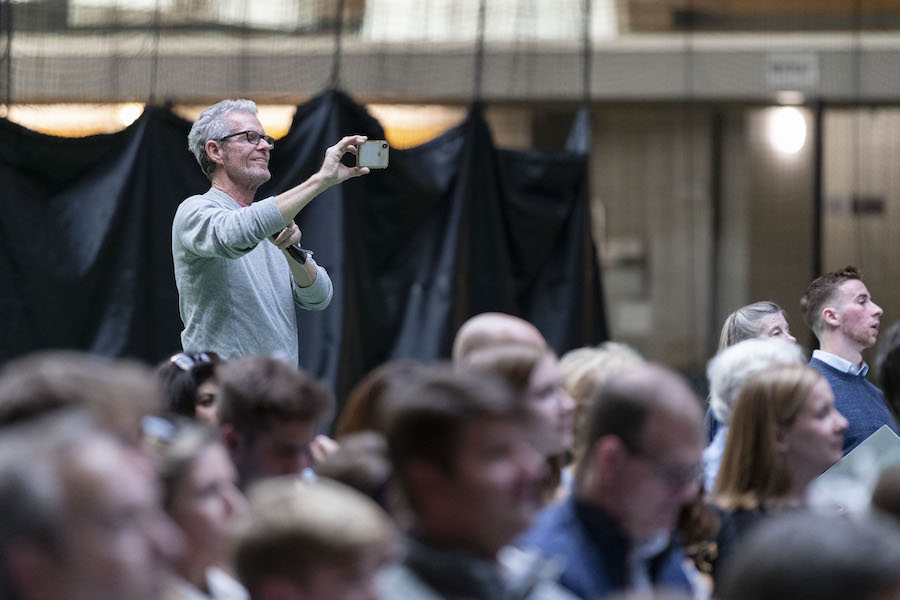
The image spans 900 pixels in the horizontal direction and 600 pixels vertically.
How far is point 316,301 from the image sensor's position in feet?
17.1

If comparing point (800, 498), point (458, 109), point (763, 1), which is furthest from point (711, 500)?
point (763, 1)

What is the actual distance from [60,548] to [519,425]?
0.99 m

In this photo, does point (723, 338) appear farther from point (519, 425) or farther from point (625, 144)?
point (519, 425)

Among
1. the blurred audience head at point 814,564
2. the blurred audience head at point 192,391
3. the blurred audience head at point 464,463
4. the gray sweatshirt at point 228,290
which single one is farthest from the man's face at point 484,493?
the gray sweatshirt at point 228,290

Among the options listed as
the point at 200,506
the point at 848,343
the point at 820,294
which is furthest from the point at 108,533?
the point at 820,294

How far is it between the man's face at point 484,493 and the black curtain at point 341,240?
4.44 metres

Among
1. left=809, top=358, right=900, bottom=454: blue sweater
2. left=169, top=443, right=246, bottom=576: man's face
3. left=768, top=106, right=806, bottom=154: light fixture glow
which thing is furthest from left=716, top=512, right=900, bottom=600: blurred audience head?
left=768, top=106, right=806, bottom=154: light fixture glow

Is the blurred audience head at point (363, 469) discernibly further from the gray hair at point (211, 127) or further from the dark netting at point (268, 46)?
the dark netting at point (268, 46)

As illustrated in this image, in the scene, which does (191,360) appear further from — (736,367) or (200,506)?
(736,367)

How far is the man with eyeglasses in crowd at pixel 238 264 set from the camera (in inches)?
195

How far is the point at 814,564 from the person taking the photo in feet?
6.66

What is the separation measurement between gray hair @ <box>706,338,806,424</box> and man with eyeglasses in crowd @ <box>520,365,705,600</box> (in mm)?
1350

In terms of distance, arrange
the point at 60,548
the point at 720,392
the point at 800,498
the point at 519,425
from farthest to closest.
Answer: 1. the point at 720,392
2. the point at 800,498
3. the point at 519,425
4. the point at 60,548

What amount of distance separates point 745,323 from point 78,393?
398cm
